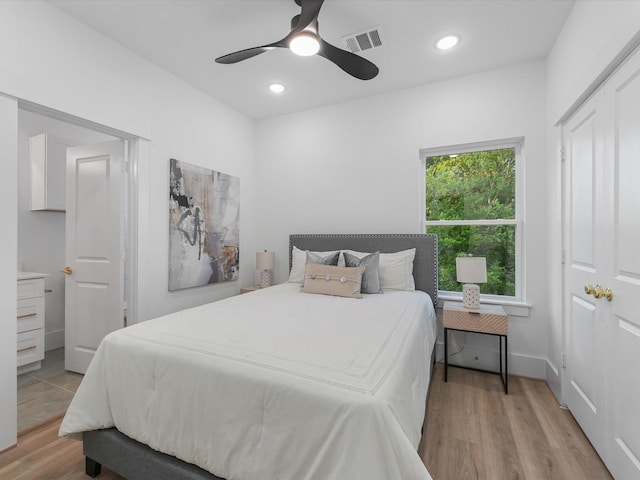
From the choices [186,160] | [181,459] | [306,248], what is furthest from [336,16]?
[181,459]

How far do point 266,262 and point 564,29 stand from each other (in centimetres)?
337

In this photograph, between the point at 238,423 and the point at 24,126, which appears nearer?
the point at 238,423

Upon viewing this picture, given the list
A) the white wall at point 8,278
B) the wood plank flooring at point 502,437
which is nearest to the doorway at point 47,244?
the white wall at point 8,278

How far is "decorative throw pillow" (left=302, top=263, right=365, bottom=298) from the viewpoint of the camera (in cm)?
260

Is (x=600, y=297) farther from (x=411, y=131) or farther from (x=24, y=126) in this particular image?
(x=24, y=126)

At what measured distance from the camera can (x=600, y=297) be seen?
1.69m

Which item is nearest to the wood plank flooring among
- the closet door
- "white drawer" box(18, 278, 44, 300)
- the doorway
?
the closet door

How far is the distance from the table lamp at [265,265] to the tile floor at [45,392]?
6.33 feet

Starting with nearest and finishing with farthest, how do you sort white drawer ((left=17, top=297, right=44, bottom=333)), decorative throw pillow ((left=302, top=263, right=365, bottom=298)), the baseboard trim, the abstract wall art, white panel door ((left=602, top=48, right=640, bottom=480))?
white panel door ((left=602, top=48, right=640, bottom=480)) → the baseboard trim → decorative throw pillow ((left=302, top=263, right=365, bottom=298)) → white drawer ((left=17, top=297, right=44, bottom=333)) → the abstract wall art

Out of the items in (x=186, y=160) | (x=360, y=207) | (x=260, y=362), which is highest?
(x=186, y=160)

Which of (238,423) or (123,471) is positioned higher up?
(238,423)

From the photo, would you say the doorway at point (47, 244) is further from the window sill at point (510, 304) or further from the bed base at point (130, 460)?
the window sill at point (510, 304)

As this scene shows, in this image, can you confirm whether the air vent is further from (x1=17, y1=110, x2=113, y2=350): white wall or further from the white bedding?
(x1=17, y1=110, x2=113, y2=350): white wall

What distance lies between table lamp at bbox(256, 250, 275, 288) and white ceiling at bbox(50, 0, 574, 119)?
1862 mm
